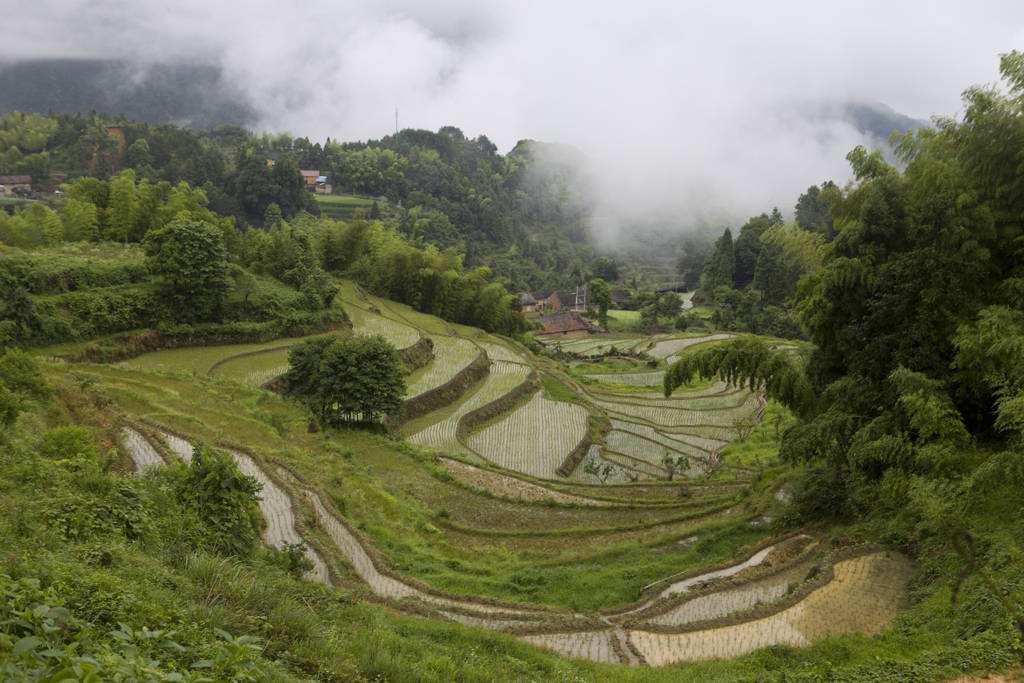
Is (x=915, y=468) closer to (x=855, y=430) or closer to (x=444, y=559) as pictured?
(x=855, y=430)

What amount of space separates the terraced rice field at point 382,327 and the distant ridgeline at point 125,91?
131170 millimetres

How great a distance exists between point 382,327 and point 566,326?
32.8 meters

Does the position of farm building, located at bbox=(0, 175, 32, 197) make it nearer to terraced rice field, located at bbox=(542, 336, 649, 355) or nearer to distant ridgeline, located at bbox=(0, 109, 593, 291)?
distant ridgeline, located at bbox=(0, 109, 593, 291)

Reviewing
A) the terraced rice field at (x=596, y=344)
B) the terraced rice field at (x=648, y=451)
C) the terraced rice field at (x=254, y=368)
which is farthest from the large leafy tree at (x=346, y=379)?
the terraced rice field at (x=596, y=344)

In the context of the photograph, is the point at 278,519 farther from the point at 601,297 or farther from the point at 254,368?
the point at 601,297

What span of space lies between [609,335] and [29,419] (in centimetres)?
5776

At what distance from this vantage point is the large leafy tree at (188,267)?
23.8 meters

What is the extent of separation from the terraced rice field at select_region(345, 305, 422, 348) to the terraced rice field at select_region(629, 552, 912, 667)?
23278mm

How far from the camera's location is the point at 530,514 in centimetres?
1475

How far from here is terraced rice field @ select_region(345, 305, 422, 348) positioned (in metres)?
30.7

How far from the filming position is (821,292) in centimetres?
1030

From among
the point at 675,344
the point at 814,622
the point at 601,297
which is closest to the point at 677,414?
the point at 675,344

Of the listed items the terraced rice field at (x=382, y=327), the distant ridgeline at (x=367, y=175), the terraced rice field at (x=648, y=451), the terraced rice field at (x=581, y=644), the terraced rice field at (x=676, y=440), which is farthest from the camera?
the distant ridgeline at (x=367, y=175)

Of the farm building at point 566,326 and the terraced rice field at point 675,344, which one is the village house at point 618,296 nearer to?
the farm building at point 566,326
